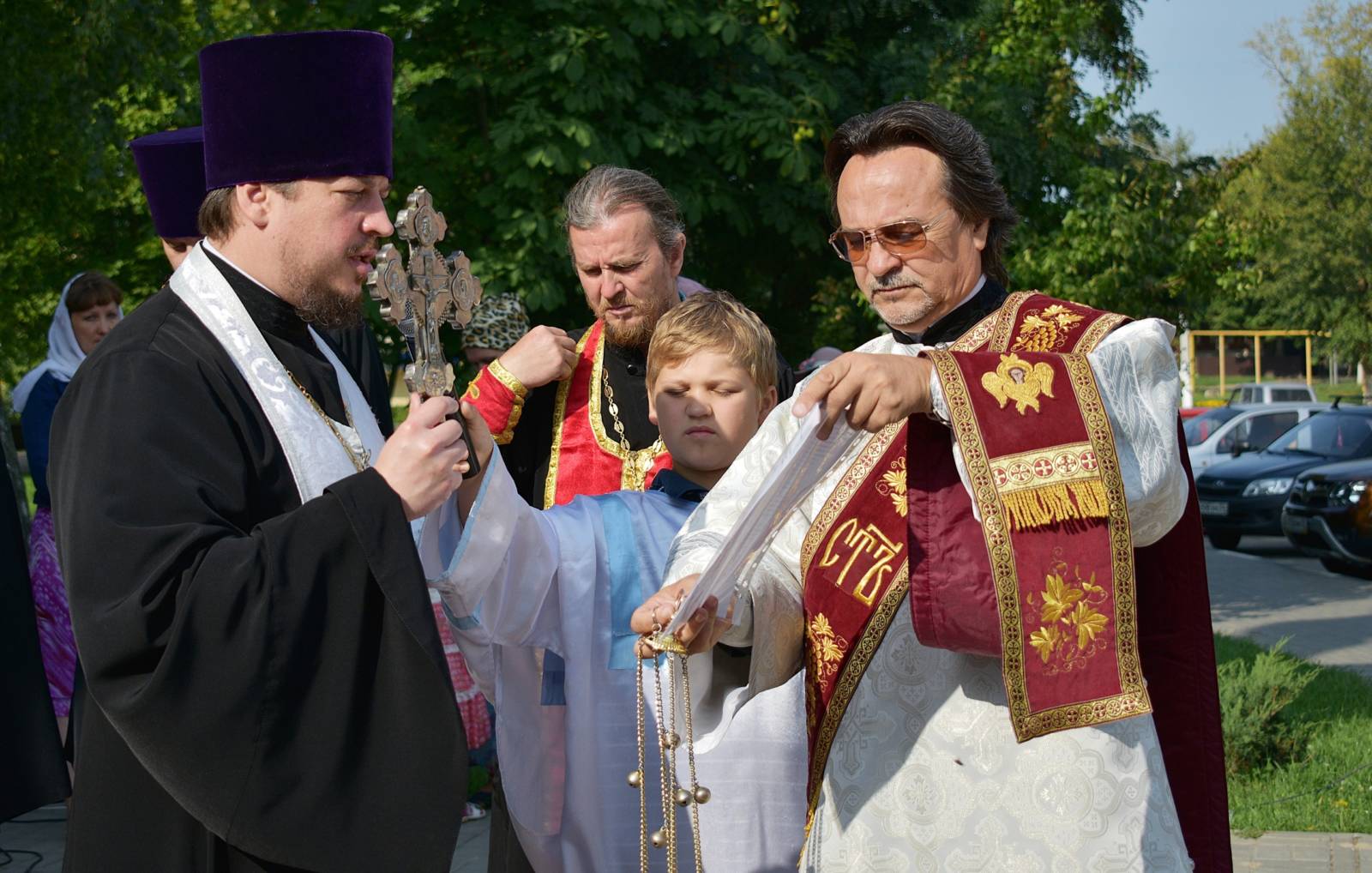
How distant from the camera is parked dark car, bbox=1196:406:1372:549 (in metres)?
18.4

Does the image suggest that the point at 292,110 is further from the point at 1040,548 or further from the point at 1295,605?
the point at 1295,605

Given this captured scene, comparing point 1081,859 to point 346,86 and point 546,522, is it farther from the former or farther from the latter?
point 346,86

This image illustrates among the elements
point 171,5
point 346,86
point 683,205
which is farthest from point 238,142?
point 171,5

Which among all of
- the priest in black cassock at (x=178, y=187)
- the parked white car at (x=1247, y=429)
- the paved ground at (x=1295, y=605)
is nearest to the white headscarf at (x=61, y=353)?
the priest in black cassock at (x=178, y=187)

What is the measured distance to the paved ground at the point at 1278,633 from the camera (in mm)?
6184

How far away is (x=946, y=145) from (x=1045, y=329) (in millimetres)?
425

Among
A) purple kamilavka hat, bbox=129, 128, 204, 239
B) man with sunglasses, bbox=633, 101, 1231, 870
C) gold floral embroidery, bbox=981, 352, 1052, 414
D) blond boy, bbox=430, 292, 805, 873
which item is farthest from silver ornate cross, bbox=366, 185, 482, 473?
purple kamilavka hat, bbox=129, 128, 204, 239

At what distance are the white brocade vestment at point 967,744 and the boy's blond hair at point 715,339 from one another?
81 centimetres

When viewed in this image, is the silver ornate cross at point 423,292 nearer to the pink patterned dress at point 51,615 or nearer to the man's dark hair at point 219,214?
the man's dark hair at point 219,214

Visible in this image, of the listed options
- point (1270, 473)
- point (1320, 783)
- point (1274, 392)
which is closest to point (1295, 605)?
point (1270, 473)

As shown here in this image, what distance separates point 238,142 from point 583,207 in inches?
64.7

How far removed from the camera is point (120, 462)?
2.59m

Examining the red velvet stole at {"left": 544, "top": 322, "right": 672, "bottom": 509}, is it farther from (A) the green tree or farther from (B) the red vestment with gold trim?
(A) the green tree

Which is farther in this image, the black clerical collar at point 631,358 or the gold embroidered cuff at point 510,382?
the black clerical collar at point 631,358
